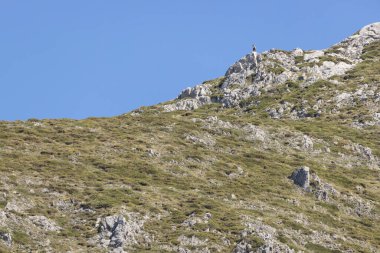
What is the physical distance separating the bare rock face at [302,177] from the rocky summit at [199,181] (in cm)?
13

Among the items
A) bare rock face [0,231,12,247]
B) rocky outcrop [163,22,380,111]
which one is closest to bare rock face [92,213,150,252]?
bare rock face [0,231,12,247]

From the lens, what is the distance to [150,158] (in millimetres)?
76875

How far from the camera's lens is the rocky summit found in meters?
53.3

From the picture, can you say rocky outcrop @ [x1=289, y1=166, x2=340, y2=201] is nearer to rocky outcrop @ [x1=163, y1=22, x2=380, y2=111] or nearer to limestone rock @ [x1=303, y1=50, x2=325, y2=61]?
rocky outcrop @ [x1=163, y1=22, x2=380, y2=111]

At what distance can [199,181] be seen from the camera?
2808 inches

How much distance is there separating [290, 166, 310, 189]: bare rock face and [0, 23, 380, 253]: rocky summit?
0.13 m

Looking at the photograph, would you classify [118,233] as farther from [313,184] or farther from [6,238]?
[313,184]

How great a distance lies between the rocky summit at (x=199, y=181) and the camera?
175 ft

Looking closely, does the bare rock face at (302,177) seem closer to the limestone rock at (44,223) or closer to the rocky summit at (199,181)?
the rocky summit at (199,181)

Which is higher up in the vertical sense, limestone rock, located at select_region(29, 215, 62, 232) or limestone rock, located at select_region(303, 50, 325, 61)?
limestone rock, located at select_region(303, 50, 325, 61)

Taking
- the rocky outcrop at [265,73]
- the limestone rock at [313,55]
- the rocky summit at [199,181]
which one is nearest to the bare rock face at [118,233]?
the rocky summit at [199,181]

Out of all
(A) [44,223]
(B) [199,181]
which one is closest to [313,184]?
(B) [199,181]

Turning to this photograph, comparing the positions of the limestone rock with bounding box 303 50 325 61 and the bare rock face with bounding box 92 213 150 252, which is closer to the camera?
the bare rock face with bounding box 92 213 150 252

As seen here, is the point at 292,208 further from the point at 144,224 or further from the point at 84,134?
the point at 84,134
